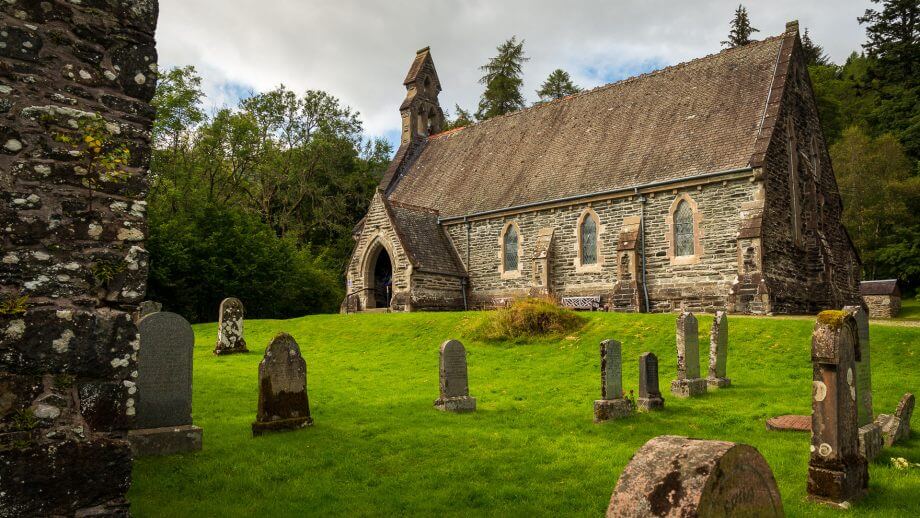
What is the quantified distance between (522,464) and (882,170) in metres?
40.8

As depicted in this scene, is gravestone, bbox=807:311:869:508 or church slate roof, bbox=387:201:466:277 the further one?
church slate roof, bbox=387:201:466:277

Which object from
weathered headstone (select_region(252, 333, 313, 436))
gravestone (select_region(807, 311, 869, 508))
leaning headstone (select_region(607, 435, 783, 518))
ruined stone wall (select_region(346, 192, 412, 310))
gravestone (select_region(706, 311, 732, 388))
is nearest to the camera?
leaning headstone (select_region(607, 435, 783, 518))

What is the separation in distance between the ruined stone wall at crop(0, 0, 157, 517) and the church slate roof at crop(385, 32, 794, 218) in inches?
740

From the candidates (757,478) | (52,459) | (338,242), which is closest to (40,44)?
(52,459)

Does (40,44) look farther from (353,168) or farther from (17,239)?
(353,168)

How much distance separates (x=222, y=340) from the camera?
16469 millimetres

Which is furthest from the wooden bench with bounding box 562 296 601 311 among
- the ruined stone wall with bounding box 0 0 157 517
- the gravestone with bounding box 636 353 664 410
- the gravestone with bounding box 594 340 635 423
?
the ruined stone wall with bounding box 0 0 157 517

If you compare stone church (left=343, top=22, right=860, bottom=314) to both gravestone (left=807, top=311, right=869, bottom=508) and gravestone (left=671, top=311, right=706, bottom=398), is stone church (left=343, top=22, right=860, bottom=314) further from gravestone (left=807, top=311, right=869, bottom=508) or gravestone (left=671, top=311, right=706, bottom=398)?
gravestone (left=807, top=311, right=869, bottom=508)

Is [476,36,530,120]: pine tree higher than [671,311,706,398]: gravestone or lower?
higher

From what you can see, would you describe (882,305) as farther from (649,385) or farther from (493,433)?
(493,433)

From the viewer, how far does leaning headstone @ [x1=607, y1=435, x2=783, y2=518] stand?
8.03ft

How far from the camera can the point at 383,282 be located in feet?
92.5

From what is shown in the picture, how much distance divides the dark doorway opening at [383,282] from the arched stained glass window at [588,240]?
27.8ft

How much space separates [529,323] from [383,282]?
12.5 metres
